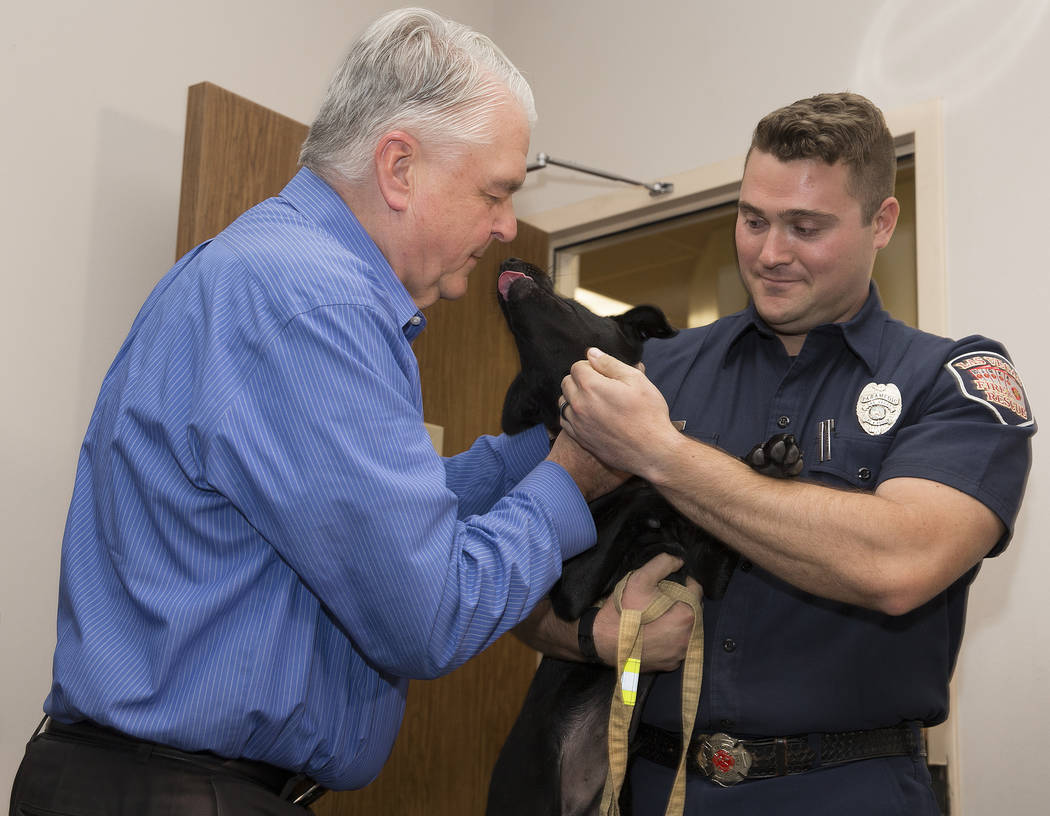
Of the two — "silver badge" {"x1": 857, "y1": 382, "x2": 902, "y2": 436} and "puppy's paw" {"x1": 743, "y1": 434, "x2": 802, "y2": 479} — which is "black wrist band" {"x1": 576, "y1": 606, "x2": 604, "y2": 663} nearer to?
"puppy's paw" {"x1": 743, "y1": 434, "x2": 802, "y2": 479}

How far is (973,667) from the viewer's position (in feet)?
8.54

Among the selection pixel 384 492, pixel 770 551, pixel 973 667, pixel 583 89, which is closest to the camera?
pixel 384 492

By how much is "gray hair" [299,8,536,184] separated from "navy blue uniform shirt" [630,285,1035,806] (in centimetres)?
72

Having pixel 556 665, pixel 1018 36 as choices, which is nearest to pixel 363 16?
pixel 1018 36

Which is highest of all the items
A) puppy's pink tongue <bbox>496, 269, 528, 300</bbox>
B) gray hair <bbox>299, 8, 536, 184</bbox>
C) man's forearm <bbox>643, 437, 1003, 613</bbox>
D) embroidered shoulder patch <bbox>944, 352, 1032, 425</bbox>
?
gray hair <bbox>299, 8, 536, 184</bbox>

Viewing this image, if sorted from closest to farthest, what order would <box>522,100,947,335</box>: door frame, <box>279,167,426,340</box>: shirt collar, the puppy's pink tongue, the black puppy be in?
<box>279,167,426,340</box>: shirt collar → the black puppy → the puppy's pink tongue → <box>522,100,947,335</box>: door frame

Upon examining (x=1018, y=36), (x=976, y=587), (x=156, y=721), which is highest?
(x=1018, y=36)

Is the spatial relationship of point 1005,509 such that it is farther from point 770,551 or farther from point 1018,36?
point 1018,36

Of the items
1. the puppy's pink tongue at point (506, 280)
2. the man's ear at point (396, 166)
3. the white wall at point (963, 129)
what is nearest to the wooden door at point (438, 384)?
the white wall at point (963, 129)

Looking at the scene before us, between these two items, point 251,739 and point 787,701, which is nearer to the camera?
point 251,739

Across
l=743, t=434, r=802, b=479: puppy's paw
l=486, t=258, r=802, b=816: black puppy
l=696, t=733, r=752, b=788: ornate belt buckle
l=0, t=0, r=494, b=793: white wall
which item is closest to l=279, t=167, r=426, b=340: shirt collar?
l=486, t=258, r=802, b=816: black puppy

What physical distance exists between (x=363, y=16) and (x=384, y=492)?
3.04m

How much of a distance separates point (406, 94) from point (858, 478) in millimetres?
920

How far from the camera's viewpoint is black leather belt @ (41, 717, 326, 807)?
113 cm
